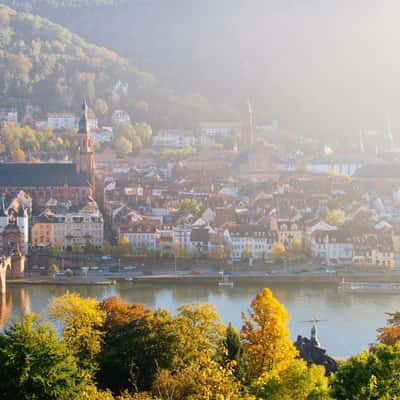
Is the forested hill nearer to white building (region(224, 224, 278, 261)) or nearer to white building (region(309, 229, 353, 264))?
white building (region(224, 224, 278, 261))

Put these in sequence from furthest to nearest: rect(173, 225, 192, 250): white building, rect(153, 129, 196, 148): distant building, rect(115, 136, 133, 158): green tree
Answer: rect(153, 129, 196, 148): distant building → rect(115, 136, 133, 158): green tree → rect(173, 225, 192, 250): white building

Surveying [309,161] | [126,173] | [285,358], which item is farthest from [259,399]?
[309,161]

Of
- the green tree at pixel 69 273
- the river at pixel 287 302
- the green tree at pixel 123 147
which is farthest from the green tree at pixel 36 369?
the green tree at pixel 123 147

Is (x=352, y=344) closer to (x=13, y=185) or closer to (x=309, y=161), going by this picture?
(x=13, y=185)

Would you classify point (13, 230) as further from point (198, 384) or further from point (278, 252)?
point (198, 384)

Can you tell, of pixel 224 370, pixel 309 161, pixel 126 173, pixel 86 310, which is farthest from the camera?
pixel 309 161

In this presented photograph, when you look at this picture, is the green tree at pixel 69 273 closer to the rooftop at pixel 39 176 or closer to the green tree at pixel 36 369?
the rooftop at pixel 39 176

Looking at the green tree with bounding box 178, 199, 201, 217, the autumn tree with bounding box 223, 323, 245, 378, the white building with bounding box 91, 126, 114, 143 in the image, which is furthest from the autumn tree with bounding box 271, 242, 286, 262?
the white building with bounding box 91, 126, 114, 143
